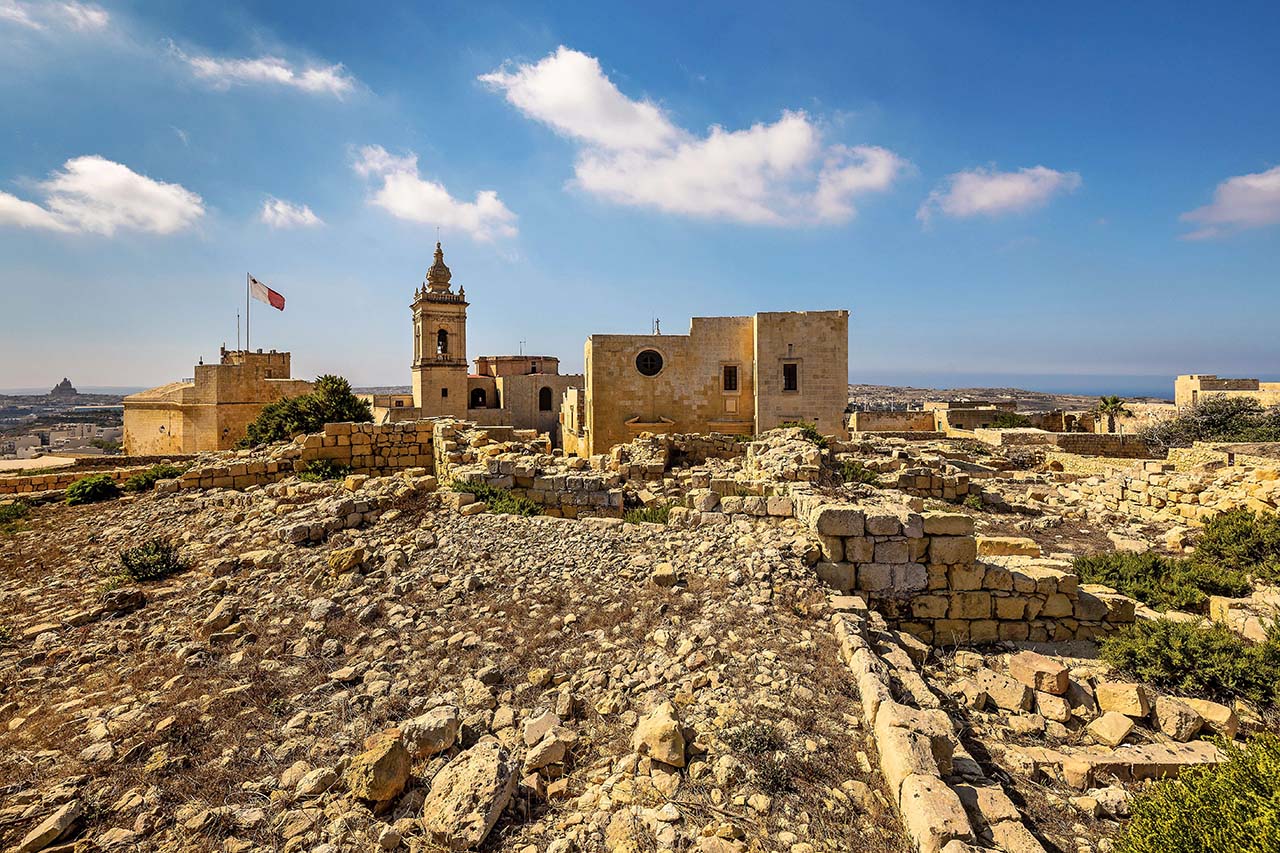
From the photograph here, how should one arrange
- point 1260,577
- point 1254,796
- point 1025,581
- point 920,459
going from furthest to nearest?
point 920,459
point 1260,577
point 1025,581
point 1254,796

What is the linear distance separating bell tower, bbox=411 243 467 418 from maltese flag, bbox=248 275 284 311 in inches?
279

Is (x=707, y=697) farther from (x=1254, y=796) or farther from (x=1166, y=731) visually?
(x=1166, y=731)

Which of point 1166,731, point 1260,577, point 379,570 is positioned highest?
point 379,570

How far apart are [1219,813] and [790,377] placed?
67.9 ft

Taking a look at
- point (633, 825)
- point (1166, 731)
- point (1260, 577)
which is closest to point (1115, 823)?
point (1166, 731)

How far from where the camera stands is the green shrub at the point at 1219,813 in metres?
2.53

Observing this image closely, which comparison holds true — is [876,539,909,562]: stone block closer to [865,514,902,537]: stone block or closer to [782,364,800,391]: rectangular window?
[865,514,902,537]: stone block

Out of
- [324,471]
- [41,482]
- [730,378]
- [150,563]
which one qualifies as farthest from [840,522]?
[730,378]

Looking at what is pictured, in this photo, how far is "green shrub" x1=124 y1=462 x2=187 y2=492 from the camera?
1087 cm

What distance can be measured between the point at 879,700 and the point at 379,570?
5099 mm

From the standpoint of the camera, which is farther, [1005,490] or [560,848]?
[1005,490]

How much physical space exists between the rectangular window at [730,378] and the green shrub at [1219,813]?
20.4 m

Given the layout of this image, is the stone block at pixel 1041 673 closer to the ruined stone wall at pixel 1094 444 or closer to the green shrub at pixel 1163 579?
the green shrub at pixel 1163 579

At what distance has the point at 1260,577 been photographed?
7.25 metres
